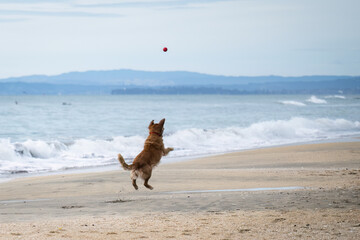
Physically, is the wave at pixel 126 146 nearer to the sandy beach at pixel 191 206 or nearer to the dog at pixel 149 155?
the sandy beach at pixel 191 206

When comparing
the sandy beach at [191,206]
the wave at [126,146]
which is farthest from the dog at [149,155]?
the wave at [126,146]

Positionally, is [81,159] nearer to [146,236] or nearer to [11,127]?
[146,236]

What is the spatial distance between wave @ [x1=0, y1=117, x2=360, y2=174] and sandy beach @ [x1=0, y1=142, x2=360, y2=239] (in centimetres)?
464

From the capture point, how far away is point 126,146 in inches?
894

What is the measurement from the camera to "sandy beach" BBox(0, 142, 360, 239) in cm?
589

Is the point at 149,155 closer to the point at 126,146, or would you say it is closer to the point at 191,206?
the point at 191,206

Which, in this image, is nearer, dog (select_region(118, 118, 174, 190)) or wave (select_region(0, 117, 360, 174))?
dog (select_region(118, 118, 174, 190))

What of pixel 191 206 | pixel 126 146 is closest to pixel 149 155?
pixel 191 206

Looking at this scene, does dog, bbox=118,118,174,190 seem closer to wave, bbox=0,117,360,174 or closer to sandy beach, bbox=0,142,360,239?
sandy beach, bbox=0,142,360,239

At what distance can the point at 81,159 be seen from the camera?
58.9 ft

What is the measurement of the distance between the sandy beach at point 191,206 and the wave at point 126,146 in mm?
4642

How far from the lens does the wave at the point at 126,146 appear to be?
1666 centimetres

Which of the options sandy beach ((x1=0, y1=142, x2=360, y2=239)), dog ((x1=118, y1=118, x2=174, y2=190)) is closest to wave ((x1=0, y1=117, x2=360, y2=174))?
sandy beach ((x1=0, y1=142, x2=360, y2=239))

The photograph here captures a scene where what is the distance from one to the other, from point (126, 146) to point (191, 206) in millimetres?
15436
